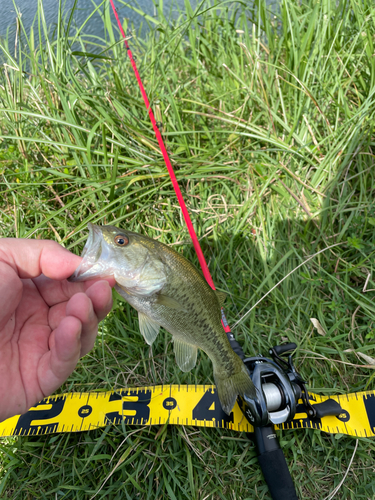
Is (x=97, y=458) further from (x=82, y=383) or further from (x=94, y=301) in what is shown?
(x=94, y=301)

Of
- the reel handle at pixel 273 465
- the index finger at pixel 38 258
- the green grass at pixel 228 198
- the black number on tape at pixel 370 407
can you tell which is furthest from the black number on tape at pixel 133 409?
the black number on tape at pixel 370 407

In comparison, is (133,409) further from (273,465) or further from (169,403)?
(273,465)

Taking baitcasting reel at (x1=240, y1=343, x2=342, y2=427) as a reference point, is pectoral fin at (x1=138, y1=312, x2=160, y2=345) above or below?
above

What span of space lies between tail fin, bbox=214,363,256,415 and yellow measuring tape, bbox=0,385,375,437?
38 cm

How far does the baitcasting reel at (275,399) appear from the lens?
215 cm

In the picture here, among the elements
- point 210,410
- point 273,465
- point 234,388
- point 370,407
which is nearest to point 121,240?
point 234,388

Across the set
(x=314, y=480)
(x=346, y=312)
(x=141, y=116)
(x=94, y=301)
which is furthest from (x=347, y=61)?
(x=314, y=480)

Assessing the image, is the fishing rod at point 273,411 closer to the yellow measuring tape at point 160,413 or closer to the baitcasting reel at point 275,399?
the baitcasting reel at point 275,399

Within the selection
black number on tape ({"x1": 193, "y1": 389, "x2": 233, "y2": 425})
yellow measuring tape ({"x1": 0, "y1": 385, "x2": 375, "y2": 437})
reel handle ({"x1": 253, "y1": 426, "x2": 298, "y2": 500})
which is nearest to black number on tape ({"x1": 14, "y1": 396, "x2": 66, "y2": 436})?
yellow measuring tape ({"x1": 0, "y1": 385, "x2": 375, "y2": 437})

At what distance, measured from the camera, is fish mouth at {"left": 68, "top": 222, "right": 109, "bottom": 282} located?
168cm

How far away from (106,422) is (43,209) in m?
2.19

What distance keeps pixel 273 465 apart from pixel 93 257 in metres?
1.99

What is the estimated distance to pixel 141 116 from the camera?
11.2 feet

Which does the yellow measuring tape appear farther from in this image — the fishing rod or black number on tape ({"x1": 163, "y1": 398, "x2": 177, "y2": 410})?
the fishing rod
